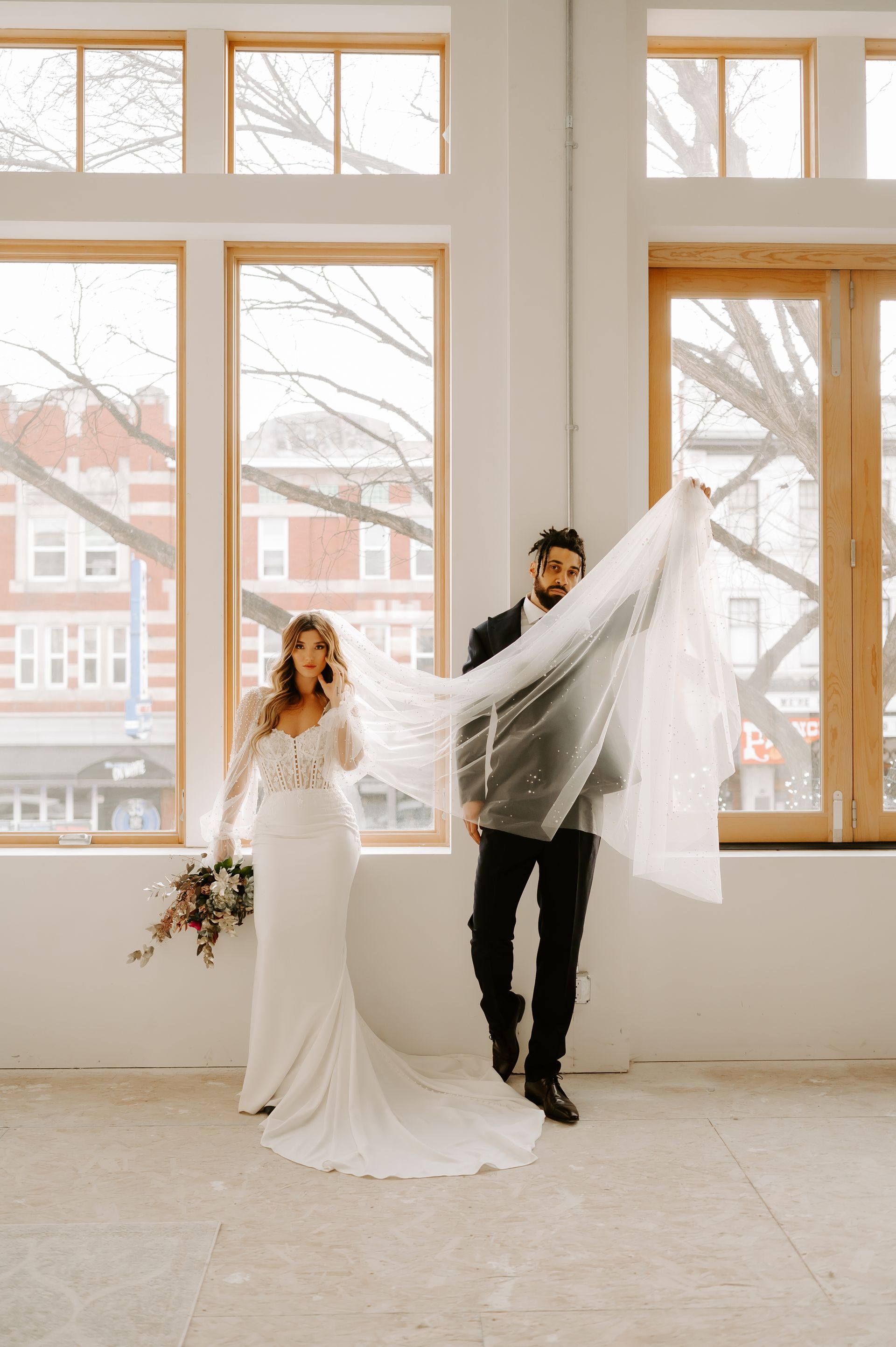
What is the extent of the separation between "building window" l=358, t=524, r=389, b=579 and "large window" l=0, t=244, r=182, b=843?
25.8 inches

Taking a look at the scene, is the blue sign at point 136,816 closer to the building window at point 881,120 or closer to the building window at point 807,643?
the building window at point 807,643

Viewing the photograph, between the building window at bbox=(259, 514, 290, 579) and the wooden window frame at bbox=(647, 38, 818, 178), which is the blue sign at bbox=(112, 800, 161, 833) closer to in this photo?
the building window at bbox=(259, 514, 290, 579)

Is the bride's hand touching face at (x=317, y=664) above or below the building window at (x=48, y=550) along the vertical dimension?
below

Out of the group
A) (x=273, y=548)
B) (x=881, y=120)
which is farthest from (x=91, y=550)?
(x=881, y=120)

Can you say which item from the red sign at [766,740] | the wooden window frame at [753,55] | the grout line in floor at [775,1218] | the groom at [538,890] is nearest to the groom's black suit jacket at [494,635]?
the groom at [538,890]

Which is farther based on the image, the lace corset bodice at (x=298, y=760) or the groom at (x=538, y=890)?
the lace corset bodice at (x=298, y=760)

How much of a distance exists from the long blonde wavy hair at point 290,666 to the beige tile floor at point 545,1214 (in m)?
1.16

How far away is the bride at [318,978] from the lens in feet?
8.65

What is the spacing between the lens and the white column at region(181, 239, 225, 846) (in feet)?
10.9

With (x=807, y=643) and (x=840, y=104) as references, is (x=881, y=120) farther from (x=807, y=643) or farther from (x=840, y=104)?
(x=807, y=643)

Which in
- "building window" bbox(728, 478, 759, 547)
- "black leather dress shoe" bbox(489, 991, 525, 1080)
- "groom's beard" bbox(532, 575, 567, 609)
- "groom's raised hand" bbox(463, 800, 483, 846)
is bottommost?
"black leather dress shoe" bbox(489, 991, 525, 1080)

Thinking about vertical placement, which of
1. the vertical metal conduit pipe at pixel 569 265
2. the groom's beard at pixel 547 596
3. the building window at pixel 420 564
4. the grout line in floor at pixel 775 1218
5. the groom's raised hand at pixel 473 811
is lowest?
the grout line in floor at pixel 775 1218

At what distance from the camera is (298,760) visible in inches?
117

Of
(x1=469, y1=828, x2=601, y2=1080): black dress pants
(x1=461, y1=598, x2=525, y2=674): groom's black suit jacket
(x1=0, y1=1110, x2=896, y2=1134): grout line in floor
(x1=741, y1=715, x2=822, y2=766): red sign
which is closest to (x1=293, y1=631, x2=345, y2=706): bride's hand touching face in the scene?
Result: (x1=461, y1=598, x2=525, y2=674): groom's black suit jacket
